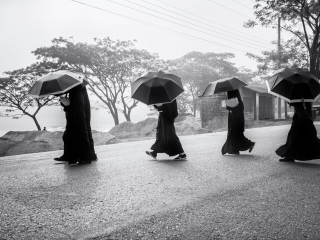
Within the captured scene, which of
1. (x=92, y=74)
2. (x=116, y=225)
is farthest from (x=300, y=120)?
(x=92, y=74)

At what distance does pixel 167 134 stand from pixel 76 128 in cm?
207

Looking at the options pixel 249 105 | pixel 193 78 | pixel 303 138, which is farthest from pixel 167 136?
pixel 193 78

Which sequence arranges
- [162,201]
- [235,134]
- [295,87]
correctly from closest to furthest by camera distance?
1. [162,201]
2. [295,87]
3. [235,134]

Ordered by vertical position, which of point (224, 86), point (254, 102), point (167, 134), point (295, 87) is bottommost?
point (167, 134)

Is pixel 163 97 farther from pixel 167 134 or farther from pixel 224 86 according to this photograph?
pixel 224 86

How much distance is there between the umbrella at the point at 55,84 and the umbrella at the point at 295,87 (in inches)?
164

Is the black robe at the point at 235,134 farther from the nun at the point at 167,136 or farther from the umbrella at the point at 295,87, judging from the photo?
the umbrella at the point at 295,87

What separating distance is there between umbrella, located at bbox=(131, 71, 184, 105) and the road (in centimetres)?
149

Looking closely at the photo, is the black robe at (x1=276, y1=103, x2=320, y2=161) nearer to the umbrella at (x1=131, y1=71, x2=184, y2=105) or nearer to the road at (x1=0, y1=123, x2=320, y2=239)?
the road at (x1=0, y1=123, x2=320, y2=239)

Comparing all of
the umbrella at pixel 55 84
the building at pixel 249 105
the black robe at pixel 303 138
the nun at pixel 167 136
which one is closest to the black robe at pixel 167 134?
the nun at pixel 167 136

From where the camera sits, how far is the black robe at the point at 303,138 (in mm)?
6531

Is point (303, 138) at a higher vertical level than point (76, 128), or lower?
lower

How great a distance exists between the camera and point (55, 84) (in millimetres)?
6305

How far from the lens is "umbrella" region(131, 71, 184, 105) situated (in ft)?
22.3
